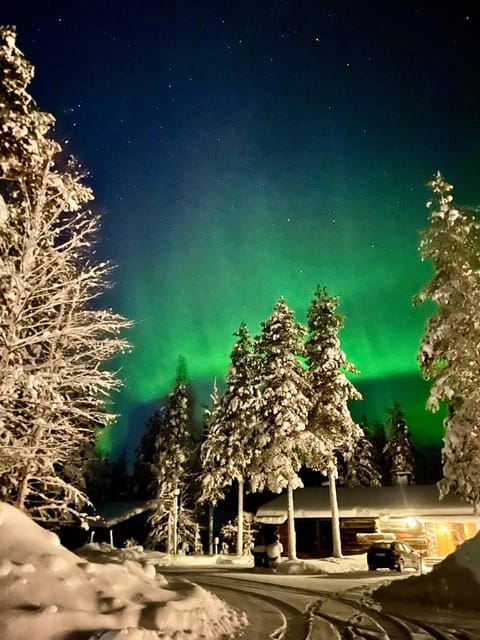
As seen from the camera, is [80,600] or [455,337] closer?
[80,600]

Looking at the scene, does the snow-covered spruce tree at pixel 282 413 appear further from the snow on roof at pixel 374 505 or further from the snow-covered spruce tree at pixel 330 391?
the snow on roof at pixel 374 505

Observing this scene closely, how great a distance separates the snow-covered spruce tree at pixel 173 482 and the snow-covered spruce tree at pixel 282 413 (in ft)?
32.4

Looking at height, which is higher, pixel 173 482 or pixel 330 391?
pixel 330 391

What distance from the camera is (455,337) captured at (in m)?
17.8

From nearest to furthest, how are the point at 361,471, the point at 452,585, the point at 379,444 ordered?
the point at 452,585
the point at 361,471
the point at 379,444

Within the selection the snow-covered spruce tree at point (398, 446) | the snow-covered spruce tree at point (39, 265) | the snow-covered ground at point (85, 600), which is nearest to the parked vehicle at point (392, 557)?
the snow-covered ground at point (85, 600)

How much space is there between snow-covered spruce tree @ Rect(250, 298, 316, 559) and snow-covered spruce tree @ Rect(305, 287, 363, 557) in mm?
889

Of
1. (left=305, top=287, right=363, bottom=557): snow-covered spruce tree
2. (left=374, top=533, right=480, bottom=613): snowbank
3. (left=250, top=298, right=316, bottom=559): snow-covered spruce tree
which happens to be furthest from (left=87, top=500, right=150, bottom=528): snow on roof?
(left=374, top=533, right=480, bottom=613): snowbank

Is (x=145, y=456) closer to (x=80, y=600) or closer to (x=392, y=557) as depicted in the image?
(x=392, y=557)

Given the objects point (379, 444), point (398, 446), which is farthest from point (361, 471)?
point (379, 444)

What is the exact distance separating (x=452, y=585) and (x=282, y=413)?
1721 cm

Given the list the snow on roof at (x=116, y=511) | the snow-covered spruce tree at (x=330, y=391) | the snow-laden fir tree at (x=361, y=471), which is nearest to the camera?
the snow-covered spruce tree at (x=330, y=391)

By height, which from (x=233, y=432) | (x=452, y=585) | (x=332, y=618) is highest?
(x=233, y=432)

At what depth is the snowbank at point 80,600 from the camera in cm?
520
